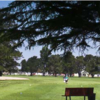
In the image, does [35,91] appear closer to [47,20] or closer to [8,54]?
[8,54]

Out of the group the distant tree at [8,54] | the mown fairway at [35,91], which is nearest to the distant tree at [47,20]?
the distant tree at [8,54]

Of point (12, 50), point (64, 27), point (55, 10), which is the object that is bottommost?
point (12, 50)

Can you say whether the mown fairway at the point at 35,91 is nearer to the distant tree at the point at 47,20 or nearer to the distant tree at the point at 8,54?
the distant tree at the point at 8,54

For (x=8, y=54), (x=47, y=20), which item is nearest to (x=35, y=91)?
(x=8, y=54)

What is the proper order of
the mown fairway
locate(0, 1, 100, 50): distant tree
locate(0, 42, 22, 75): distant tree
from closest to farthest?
locate(0, 1, 100, 50): distant tree
locate(0, 42, 22, 75): distant tree
the mown fairway

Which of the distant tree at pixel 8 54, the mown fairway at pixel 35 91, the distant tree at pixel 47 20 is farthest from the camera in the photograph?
the mown fairway at pixel 35 91

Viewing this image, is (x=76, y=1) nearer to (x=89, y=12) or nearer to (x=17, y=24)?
(x=89, y=12)

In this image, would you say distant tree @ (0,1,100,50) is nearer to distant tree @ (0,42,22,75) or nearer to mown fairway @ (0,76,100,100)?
distant tree @ (0,42,22,75)

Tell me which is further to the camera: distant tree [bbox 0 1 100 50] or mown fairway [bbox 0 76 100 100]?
mown fairway [bbox 0 76 100 100]

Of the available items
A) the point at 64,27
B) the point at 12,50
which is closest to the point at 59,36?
the point at 64,27

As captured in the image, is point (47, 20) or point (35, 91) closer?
point (47, 20)

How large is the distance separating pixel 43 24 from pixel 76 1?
0.84m

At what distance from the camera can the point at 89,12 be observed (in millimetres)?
5188

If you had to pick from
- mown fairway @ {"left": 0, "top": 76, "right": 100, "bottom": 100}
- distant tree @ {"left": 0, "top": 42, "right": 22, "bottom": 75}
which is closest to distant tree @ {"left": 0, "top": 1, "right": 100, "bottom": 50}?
distant tree @ {"left": 0, "top": 42, "right": 22, "bottom": 75}
